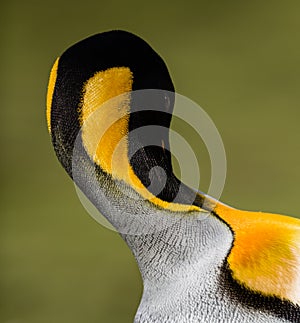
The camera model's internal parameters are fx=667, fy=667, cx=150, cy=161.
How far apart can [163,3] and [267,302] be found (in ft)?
5.48

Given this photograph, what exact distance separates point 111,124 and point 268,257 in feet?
0.41

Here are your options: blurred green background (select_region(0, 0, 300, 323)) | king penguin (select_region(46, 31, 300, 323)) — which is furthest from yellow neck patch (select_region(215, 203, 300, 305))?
blurred green background (select_region(0, 0, 300, 323))

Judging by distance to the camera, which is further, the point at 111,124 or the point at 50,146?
the point at 50,146

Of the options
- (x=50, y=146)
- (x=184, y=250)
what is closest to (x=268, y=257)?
(x=184, y=250)

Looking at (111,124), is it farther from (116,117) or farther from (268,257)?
(268,257)

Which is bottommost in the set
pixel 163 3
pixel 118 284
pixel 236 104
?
pixel 118 284

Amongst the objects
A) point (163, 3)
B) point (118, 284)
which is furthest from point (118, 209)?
point (163, 3)

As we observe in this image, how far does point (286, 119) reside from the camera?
1830 mm

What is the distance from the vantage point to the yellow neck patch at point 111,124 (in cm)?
41

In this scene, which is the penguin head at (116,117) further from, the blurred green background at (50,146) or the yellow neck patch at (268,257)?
the blurred green background at (50,146)

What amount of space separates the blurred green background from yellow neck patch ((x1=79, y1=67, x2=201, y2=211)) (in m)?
1.22

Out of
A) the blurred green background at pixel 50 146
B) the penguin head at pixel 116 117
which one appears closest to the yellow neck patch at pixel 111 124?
the penguin head at pixel 116 117

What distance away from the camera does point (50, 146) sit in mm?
1848

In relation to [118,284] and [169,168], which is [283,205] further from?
[169,168]
